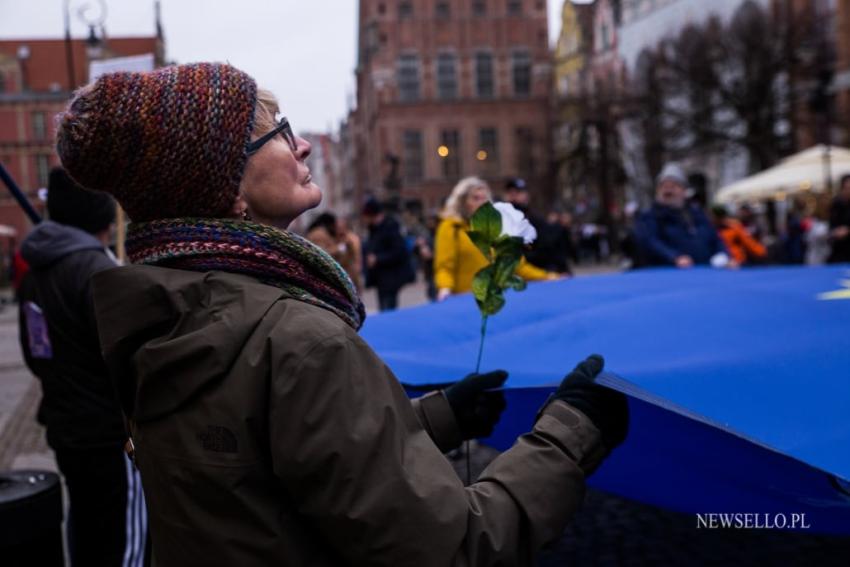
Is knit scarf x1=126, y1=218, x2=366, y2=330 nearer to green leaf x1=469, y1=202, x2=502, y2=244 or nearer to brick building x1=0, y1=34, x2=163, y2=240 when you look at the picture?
green leaf x1=469, y1=202, x2=502, y2=244

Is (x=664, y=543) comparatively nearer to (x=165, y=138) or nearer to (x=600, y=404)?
(x=600, y=404)

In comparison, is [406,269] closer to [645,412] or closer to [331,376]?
[645,412]

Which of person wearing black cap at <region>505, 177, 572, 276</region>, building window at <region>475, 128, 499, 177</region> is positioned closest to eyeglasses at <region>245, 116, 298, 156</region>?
person wearing black cap at <region>505, 177, 572, 276</region>

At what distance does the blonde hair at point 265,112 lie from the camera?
1702mm

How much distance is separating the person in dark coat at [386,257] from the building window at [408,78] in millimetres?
49562

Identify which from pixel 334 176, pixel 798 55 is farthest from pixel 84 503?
pixel 334 176

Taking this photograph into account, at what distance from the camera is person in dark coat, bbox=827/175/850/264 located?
36.2ft

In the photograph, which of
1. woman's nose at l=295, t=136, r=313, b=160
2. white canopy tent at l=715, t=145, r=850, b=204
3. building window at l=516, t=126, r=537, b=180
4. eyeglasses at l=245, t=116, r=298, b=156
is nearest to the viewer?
eyeglasses at l=245, t=116, r=298, b=156

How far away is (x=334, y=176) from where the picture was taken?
412ft

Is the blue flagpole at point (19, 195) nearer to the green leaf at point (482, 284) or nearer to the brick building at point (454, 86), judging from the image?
the green leaf at point (482, 284)

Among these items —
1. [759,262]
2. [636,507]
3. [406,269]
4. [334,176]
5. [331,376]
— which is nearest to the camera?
[331,376]

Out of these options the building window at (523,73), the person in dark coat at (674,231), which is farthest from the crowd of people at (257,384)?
the building window at (523,73)

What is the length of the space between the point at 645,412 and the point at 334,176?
124743mm

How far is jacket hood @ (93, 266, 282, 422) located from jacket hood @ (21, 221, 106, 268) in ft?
6.72
